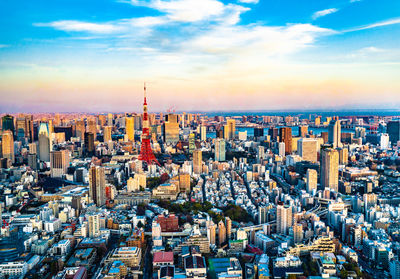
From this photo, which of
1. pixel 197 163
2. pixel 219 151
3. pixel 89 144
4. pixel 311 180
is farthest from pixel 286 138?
pixel 89 144

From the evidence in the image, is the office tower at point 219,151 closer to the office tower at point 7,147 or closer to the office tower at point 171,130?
the office tower at point 171,130

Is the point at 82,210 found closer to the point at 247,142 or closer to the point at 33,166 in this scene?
the point at 33,166

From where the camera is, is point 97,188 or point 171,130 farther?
point 171,130

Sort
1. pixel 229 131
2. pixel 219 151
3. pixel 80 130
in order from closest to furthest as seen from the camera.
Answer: pixel 219 151, pixel 80 130, pixel 229 131

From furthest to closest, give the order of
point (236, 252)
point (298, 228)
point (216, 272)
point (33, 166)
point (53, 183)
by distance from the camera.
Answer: point (33, 166) < point (53, 183) < point (298, 228) < point (236, 252) < point (216, 272)

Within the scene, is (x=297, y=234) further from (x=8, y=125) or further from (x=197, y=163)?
(x=8, y=125)

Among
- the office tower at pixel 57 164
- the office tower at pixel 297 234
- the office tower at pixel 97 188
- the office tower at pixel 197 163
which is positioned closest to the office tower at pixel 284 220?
the office tower at pixel 297 234

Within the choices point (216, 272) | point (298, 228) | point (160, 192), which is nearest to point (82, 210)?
point (160, 192)
